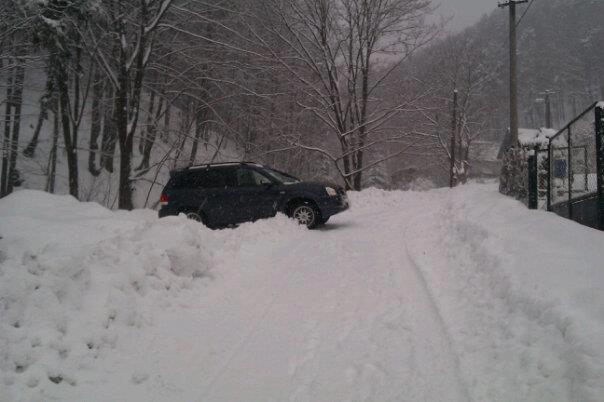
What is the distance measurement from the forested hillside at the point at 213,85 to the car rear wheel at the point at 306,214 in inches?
302

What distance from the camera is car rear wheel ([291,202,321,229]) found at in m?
12.1

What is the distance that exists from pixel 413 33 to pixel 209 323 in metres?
22.4

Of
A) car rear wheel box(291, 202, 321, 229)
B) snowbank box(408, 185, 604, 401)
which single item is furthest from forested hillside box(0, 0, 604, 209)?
snowbank box(408, 185, 604, 401)

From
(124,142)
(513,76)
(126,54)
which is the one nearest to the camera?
(126,54)

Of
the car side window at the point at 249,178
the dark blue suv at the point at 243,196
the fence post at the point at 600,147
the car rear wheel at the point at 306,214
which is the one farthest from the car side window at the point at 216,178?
the fence post at the point at 600,147

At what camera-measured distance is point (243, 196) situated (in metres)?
12.2

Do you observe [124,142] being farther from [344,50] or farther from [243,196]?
[344,50]

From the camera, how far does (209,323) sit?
5.71 m

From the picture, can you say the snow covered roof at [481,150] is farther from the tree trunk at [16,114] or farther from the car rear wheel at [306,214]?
the car rear wheel at [306,214]

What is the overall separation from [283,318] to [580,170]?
7.02 metres

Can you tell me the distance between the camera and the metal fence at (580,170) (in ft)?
26.6

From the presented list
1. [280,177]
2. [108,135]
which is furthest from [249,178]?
[108,135]

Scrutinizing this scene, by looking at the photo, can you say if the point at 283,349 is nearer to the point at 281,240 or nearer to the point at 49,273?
the point at 49,273

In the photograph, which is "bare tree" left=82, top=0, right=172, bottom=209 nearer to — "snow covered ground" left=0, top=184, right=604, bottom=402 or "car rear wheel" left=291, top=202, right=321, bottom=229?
"car rear wheel" left=291, top=202, right=321, bottom=229
